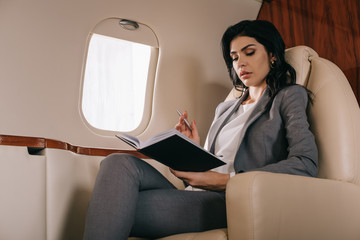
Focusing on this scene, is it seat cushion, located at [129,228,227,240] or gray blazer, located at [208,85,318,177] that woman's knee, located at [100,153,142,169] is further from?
gray blazer, located at [208,85,318,177]

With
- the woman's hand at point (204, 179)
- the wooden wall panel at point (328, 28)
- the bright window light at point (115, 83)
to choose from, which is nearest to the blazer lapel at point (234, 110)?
the woman's hand at point (204, 179)

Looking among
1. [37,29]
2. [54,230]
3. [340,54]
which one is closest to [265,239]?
[54,230]

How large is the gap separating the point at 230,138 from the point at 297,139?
0.35 meters

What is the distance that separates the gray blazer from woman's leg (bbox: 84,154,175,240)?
43cm

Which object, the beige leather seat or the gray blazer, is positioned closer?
the beige leather seat

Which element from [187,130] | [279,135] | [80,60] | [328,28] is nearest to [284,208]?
[279,135]

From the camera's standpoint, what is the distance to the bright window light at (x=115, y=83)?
→ 206 centimetres

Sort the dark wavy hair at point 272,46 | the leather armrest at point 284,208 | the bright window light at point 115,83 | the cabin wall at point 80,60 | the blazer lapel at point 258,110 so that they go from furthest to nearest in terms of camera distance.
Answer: the bright window light at point 115,83
the cabin wall at point 80,60
the dark wavy hair at point 272,46
the blazer lapel at point 258,110
the leather armrest at point 284,208

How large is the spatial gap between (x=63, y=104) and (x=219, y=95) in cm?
109

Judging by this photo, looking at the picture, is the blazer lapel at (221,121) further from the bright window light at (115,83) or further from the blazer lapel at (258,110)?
the bright window light at (115,83)

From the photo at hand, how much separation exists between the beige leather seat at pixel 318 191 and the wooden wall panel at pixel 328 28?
14.9 inches

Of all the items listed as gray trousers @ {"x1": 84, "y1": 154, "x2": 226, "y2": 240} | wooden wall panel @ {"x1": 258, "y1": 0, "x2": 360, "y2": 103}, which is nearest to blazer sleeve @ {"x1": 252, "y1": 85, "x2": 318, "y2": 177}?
gray trousers @ {"x1": 84, "y1": 154, "x2": 226, "y2": 240}

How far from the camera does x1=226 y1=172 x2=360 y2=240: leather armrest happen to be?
897 mm

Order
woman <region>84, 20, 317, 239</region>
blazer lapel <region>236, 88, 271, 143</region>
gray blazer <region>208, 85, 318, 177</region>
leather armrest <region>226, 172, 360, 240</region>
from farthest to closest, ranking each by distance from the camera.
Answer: blazer lapel <region>236, 88, 271, 143</region>, gray blazer <region>208, 85, 318, 177</region>, woman <region>84, 20, 317, 239</region>, leather armrest <region>226, 172, 360, 240</region>
